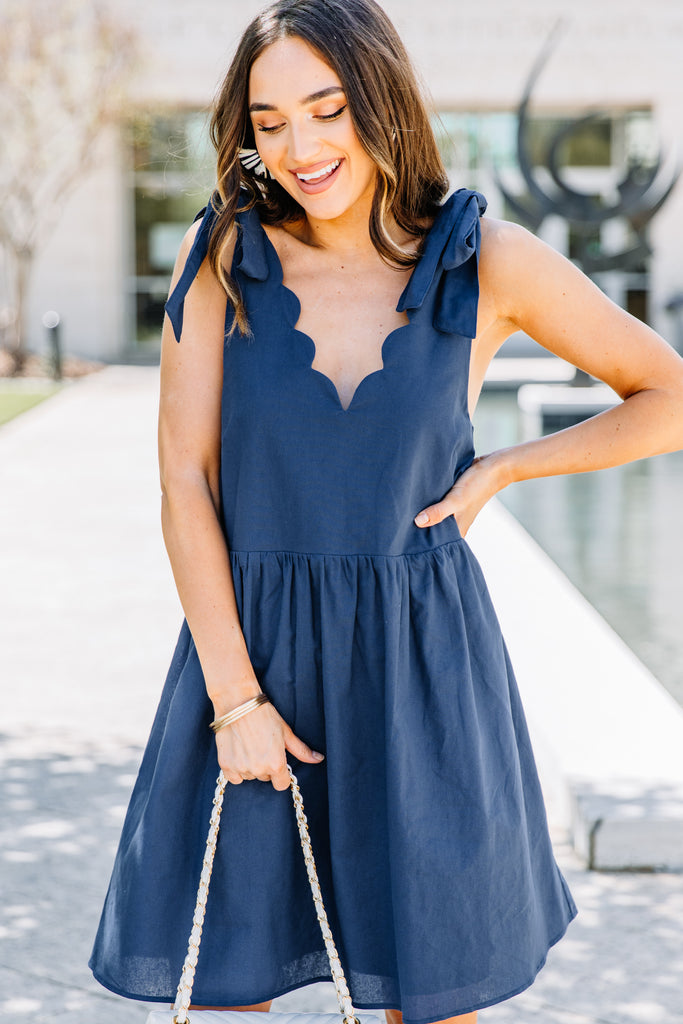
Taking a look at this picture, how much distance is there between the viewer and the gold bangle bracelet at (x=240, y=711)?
1.88 metres

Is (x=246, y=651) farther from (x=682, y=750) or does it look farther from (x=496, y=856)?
(x=682, y=750)

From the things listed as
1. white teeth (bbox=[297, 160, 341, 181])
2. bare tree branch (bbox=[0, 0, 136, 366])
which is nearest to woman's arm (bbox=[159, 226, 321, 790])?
white teeth (bbox=[297, 160, 341, 181])

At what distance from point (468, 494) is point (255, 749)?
21.4 inches

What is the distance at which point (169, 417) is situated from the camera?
1.96m

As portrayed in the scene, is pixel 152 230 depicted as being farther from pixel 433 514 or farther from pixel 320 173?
pixel 433 514

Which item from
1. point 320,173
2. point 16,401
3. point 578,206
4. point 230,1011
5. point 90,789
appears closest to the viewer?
point 230,1011

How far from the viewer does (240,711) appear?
1876 millimetres

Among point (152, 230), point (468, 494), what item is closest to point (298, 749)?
point (468, 494)

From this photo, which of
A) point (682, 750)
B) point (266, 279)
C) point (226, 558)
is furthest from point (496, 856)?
point (682, 750)

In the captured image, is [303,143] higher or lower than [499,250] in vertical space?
higher

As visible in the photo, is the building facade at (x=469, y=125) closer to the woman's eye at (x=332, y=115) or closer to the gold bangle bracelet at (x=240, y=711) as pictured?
the woman's eye at (x=332, y=115)

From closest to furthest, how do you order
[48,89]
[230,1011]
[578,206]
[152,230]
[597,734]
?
[230,1011] → [597,734] → [578,206] → [48,89] → [152,230]

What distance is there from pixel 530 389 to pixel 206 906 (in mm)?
12862

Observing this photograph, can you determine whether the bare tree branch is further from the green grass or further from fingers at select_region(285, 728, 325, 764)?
fingers at select_region(285, 728, 325, 764)
